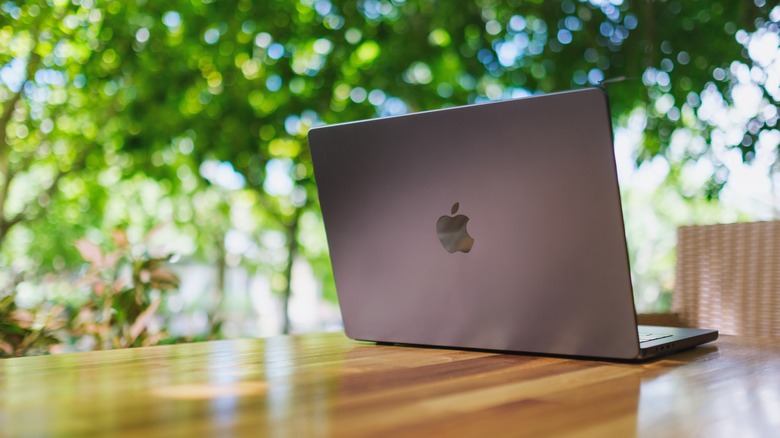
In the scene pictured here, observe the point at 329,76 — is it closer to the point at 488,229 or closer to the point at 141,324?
the point at 141,324

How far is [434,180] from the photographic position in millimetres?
1089

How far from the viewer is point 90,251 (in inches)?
79.4

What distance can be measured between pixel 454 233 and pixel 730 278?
3.52ft

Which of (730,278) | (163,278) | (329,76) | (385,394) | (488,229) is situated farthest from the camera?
(329,76)

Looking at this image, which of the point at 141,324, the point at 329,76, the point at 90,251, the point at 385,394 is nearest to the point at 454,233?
the point at 385,394

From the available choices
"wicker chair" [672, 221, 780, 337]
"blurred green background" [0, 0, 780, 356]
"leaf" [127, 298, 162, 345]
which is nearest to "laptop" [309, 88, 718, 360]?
"wicker chair" [672, 221, 780, 337]

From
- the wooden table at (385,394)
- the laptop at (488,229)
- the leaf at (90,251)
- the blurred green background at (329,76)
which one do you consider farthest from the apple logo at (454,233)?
the blurred green background at (329,76)

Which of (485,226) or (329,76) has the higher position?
(329,76)

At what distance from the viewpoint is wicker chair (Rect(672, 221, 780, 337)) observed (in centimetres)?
174

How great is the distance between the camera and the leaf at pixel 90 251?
2.01 m

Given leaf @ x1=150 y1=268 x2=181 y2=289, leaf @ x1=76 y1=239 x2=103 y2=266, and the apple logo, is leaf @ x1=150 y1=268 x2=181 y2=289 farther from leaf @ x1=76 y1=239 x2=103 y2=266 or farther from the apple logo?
the apple logo

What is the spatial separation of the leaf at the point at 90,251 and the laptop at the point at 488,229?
104 cm

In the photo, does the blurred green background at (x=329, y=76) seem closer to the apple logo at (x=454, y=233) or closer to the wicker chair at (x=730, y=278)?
the wicker chair at (x=730, y=278)

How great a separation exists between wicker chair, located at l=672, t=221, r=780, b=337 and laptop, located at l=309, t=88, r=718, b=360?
633 millimetres
